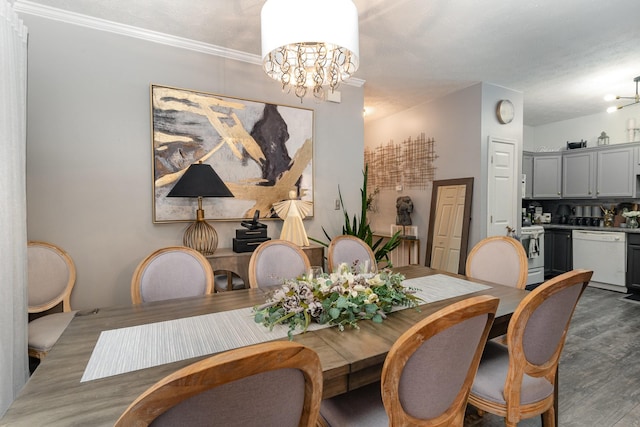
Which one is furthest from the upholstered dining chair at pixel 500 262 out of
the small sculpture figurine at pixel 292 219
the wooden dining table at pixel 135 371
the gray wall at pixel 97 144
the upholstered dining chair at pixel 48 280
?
the upholstered dining chair at pixel 48 280

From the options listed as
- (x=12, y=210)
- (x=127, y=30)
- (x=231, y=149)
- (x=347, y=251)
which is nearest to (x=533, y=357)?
(x=347, y=251)

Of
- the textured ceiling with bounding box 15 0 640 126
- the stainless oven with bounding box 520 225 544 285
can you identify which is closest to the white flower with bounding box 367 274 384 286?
the textured ceiling with bounding box 15 0 640 126

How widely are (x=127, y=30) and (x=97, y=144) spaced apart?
0.98 meters

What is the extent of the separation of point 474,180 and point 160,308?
3.70m

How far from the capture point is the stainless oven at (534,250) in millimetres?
4578

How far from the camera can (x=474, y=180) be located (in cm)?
393

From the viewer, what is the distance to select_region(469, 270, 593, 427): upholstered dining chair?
1.17m

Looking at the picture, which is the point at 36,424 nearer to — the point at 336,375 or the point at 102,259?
the point at 336,375

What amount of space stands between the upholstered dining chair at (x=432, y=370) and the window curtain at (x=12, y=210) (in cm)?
155

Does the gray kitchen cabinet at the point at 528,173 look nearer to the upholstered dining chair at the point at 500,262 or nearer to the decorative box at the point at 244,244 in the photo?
the upholstered dining chair at the point at 500,262

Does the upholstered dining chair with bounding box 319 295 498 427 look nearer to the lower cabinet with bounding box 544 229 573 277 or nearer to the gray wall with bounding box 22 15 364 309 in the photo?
the gray wall with bounding box 22 15 364 309

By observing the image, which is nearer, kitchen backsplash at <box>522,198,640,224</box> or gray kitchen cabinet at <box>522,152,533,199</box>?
kitchen backsplash at <box>522,198,640,224</box>

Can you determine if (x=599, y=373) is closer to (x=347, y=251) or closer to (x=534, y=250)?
(x=347, y=251)

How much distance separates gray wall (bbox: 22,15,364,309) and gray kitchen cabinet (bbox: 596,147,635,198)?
5526 millimetres
